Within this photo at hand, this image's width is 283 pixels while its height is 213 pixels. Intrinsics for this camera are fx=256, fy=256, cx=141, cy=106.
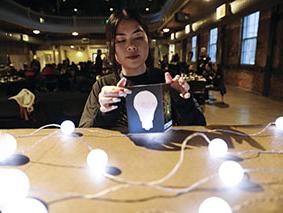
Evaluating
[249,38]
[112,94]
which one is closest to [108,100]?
[112,94]

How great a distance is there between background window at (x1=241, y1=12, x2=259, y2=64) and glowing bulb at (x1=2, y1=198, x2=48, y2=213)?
6648 millimetres

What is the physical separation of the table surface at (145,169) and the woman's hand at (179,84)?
0.45 feet

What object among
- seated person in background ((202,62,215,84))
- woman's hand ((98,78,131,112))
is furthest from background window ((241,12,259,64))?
woman's hand ((98,78,131,112))

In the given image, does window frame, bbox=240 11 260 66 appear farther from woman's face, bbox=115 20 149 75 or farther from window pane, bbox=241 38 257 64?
woman's face, bbox=115 20 149 75

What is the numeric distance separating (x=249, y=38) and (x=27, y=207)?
697 cm

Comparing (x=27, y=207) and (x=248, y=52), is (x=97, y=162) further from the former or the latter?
(x=248, y=52)

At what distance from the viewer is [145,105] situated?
0.75m

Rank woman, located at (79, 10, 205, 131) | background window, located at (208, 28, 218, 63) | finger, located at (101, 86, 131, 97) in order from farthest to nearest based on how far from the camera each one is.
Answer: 1. background window, located at (208, 28, 218, 63)
2. woman, located at (79, 10, 205, 131)
3. finger, located at (101, 86, 131, 97)

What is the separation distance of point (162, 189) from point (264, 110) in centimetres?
434

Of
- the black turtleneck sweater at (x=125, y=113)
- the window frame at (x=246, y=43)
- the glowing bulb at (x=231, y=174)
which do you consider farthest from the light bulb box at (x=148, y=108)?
the window frame at (x=246, y=43)

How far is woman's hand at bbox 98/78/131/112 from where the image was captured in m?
0.75

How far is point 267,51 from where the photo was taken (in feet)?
18.0

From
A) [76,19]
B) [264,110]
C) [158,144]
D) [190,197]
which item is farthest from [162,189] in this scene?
[76,19]

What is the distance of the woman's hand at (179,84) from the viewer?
0.84 m
